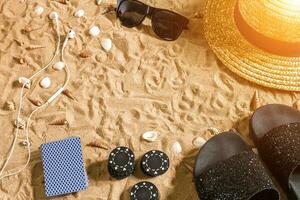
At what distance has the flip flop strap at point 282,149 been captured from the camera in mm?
1080

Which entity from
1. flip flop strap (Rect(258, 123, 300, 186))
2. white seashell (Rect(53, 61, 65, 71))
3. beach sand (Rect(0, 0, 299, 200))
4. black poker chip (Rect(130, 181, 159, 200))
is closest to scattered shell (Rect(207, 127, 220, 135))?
beach sand (Rect(0, 0, 299, 200))

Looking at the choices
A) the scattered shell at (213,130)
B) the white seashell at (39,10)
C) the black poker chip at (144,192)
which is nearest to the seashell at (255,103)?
the scattered shell at (213,130)

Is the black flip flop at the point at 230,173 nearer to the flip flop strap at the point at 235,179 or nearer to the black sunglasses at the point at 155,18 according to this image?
the flip flop strap at the point at 235,179

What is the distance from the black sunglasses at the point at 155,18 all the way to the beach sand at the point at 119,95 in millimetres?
22

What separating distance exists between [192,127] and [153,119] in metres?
0.10

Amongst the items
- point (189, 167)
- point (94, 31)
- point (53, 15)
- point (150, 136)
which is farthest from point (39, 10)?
point (189, 167)

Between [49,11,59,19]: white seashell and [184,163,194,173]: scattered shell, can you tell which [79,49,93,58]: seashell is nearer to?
[49,11,59,19]: white seashell

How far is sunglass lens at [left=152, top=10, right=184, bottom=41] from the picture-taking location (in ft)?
4.47

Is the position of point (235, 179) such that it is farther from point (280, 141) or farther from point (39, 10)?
point (39, 10)

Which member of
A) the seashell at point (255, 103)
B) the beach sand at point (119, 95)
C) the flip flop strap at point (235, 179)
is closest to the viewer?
the flip flop strap at point (235, 179)

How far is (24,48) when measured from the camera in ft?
4.43

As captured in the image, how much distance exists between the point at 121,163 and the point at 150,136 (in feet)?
0.39

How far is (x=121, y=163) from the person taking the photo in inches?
43.5

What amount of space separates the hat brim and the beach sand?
0.02 meters
